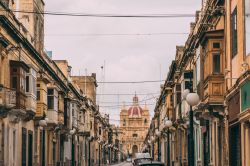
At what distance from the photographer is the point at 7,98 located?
1393 inches

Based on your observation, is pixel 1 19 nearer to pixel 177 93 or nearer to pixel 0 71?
pixel 0 71

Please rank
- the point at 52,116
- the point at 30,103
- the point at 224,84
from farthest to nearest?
1. the point at 52,116
2. the point at 30,103
3. the point at 224,84

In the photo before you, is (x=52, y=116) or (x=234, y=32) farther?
(x=52, y=116)

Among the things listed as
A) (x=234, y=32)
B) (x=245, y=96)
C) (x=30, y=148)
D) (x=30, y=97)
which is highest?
(x=234, y=32)

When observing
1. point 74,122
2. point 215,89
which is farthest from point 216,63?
point 74,122

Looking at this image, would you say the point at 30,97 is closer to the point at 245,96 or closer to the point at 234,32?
the point at 234,32

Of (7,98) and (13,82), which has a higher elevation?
(13,82)

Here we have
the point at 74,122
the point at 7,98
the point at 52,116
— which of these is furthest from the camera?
the point at 74,122

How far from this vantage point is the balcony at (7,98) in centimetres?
3459

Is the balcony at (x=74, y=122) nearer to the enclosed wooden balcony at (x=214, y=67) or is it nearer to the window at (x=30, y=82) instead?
the window at (x=30, y=82)

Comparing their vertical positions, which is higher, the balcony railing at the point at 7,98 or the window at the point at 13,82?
the window at the point at 13,82

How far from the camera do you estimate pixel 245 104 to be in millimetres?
22891

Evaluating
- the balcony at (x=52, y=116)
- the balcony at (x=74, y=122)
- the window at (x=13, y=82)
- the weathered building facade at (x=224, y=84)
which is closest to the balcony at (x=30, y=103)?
the window at (x=13, y=82)

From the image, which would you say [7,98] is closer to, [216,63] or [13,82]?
[13,82]
